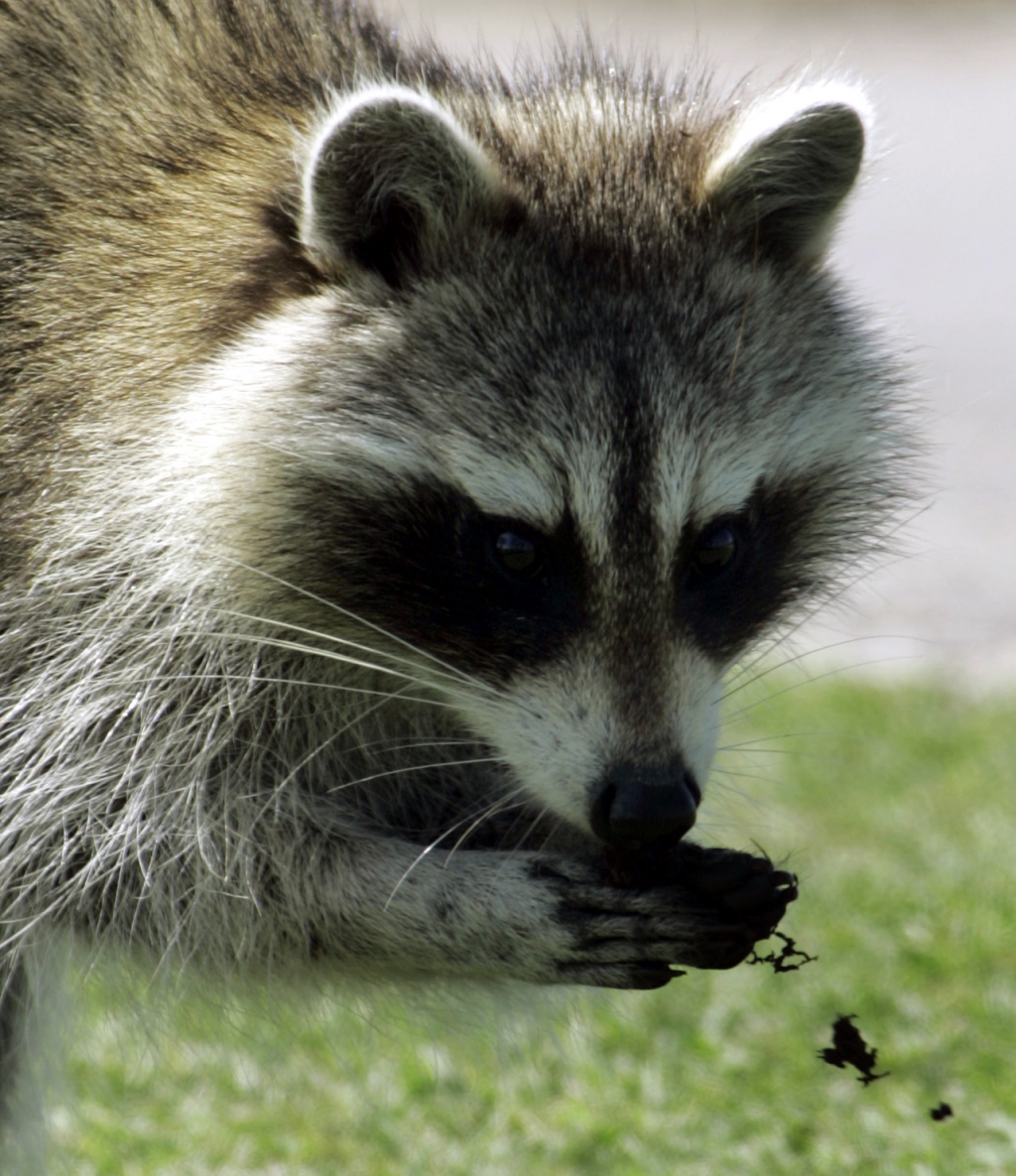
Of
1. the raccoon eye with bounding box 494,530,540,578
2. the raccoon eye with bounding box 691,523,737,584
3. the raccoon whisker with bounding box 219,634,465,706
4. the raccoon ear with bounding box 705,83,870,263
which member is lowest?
the raccoon whisker with bounding box 219,634,465,706

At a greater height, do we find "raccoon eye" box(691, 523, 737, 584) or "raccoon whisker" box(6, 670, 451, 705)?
"raccoon eye" box(691, 523, 737, 584)

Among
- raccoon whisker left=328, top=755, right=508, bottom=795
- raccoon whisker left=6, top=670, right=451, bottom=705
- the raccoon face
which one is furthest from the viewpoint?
raccoon whisker left=6, top=670, right=451, bottom=705

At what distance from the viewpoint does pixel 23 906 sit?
3.60 metres

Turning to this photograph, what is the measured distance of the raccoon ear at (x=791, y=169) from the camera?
3.41 m

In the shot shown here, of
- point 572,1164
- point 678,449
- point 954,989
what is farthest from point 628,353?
point 954,989

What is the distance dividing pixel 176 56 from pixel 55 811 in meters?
1.67

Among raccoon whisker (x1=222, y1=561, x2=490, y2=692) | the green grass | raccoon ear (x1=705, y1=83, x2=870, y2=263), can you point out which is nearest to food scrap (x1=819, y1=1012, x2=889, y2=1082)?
the green grass

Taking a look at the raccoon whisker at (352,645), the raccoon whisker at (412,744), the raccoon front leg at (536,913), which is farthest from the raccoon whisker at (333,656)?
the raccoon front leg at (536,913)

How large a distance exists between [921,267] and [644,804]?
1220 cm

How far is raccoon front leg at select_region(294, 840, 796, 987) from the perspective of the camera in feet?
10.3

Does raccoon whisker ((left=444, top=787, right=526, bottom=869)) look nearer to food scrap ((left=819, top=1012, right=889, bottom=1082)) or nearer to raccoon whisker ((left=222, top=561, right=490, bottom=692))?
raccoon whisker ((left=222, top=561, right=490, bottom=692))

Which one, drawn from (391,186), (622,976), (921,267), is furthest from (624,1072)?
(921,267)

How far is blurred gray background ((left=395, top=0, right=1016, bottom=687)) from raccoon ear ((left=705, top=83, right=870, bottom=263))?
0.55 feet

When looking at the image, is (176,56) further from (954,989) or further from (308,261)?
(954,989)
